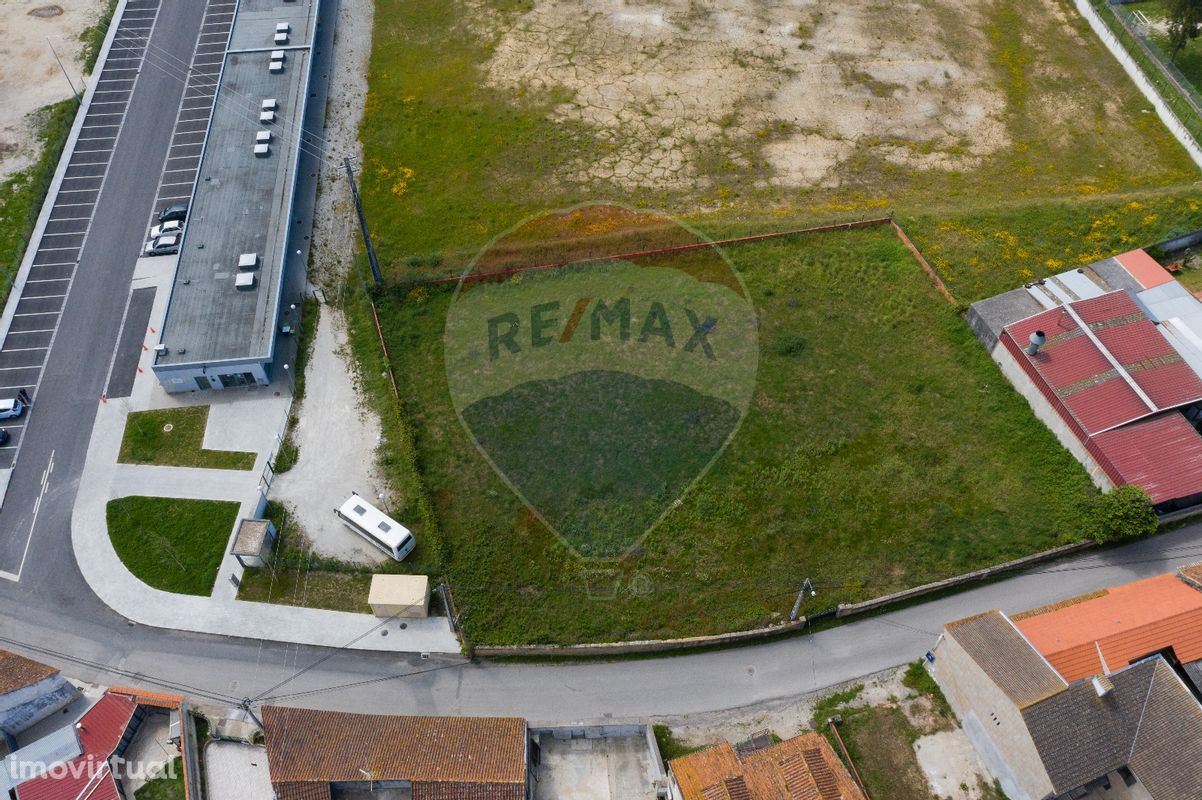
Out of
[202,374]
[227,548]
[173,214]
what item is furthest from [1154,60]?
[227,548]

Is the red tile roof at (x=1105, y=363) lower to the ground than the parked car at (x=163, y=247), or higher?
higher

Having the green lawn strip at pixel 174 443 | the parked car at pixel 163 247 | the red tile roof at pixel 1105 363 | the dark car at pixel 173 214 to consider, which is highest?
the red tile roof at pixel 1105 363

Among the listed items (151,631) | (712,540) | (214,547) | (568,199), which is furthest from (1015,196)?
(151,631)

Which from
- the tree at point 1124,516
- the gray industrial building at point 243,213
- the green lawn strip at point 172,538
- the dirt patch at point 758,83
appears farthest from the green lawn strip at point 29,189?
the tree at point 1124,516

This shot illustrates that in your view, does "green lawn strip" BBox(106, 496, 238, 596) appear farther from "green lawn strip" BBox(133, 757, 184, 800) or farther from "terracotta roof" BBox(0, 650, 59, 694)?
"green lawn strip" BBox(133, 757, 184, 800)

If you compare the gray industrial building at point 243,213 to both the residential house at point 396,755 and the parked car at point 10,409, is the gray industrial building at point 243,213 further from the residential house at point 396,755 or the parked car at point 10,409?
the residential house at point 396,755

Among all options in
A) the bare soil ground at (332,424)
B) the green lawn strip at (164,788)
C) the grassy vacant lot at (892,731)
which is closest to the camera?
the green lawn strip at (164,788)
